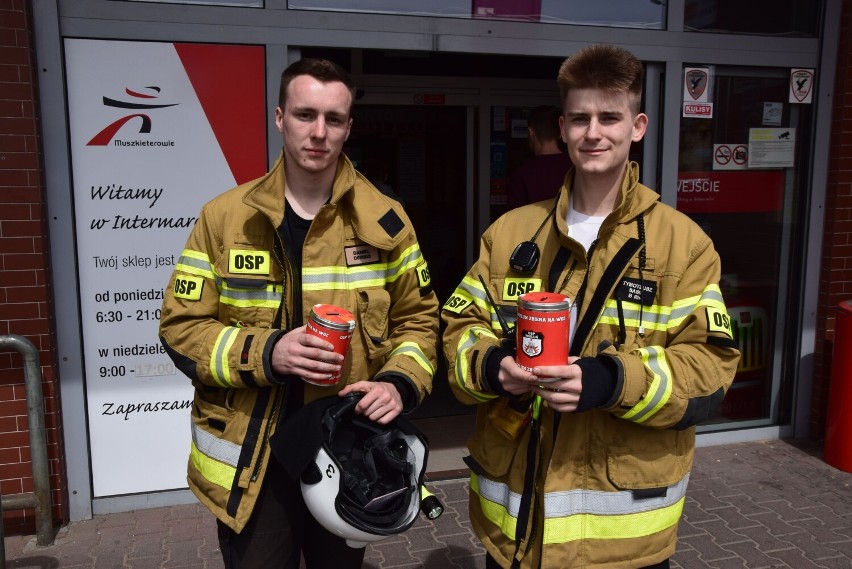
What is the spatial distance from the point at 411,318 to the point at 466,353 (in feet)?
1.36

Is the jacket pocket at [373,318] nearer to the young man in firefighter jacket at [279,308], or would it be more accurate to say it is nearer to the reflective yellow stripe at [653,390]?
the young man in firefighter jacket at [279,308]

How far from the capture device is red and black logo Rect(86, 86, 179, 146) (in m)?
3.91

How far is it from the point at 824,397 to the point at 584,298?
13.2ft

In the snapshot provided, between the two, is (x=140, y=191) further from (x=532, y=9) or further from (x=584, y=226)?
(x=584, y=226)

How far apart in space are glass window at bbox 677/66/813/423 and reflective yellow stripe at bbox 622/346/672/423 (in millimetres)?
3275

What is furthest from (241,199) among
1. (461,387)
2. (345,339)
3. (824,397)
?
(824,397)

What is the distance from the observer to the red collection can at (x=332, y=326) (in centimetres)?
199

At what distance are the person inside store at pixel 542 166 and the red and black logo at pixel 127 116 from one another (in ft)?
7.16

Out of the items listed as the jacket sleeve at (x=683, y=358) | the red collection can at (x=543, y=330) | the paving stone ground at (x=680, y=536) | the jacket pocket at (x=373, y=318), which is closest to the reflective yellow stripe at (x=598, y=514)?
the jacket sleeve at (x=683, y=358)

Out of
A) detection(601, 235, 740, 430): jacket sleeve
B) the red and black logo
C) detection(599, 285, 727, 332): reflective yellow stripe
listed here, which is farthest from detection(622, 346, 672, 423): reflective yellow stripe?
the red and black logo

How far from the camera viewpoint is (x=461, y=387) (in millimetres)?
2152

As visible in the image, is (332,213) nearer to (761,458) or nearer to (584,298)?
(584,298)

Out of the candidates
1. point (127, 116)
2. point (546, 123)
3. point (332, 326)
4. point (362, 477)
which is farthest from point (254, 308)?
point (546, 123)

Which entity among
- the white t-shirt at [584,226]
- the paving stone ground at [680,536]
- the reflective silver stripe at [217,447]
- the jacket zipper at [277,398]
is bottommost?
the paving stone ground at [680,536]
